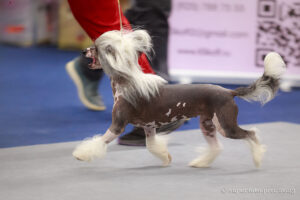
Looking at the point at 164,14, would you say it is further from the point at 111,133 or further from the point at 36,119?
the point at 111,133

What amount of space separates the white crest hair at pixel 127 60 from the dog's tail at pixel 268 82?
41 cm

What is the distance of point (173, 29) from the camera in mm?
5953

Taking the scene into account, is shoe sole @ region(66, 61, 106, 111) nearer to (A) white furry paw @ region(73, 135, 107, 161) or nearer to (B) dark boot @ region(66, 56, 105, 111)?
(B) dark boot @ region(66, 56, 105, 111)

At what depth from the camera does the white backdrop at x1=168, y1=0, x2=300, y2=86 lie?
557 cm

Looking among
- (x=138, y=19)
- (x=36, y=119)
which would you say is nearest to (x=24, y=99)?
(x=36, y=119)

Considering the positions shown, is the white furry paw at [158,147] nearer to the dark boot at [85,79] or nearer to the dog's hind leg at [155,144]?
the dog's hind leg at [155,144]

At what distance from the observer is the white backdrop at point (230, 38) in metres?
5.57

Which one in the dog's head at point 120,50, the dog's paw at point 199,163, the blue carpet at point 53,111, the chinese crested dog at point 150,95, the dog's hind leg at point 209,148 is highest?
the dog's head at point 120,50

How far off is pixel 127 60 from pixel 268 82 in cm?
64

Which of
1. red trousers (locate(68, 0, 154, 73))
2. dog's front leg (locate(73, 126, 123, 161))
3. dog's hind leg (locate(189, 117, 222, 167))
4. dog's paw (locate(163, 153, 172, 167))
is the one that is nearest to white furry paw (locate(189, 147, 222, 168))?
dog's hind leg (locate(189, 117, 222, 167))

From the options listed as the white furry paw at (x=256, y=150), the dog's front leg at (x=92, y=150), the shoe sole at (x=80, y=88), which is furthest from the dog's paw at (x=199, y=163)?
the shoe sole at (x=80, y=88)

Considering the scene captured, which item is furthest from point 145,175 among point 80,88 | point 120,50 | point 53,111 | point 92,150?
point 53,111

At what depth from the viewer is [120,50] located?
2.38 meters

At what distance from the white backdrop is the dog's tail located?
10.4ft
